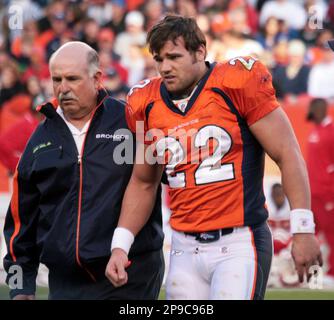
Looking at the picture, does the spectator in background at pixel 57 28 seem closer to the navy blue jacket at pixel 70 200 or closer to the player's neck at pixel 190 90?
the navy blue jacket at pixel 70 200

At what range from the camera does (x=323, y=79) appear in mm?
11914

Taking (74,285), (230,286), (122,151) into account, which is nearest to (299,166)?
(230,286)

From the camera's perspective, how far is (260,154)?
4578mm

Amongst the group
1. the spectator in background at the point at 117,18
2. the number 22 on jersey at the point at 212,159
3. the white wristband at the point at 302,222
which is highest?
the spectator in background at the point at 117,18

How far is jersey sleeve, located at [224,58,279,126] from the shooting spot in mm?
4410

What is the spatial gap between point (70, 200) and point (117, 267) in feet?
1.66

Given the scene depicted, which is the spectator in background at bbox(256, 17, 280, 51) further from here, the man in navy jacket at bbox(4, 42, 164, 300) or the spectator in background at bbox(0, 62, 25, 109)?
the man in navy jacket at bbox(4, 42, 164, 300)

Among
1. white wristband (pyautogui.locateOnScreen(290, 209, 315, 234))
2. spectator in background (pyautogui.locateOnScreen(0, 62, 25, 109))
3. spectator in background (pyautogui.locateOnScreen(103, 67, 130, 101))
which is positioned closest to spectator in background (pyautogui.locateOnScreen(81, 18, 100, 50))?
spectator in background (pyautogui.locateOnScreen(103, 67, 130, 101))

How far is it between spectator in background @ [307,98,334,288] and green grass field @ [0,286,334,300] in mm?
1281

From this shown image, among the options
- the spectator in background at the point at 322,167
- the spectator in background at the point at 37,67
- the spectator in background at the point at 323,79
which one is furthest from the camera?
the spectator in background at the point at 37,67

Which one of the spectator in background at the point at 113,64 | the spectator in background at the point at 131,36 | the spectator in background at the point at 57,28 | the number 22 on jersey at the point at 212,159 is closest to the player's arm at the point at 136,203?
the number 22 on jersey at the point at 212,159

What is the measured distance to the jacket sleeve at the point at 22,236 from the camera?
496 cm

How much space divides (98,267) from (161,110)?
860mm

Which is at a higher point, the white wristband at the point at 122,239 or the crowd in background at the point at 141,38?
the crowd in background at the point at 141,38
